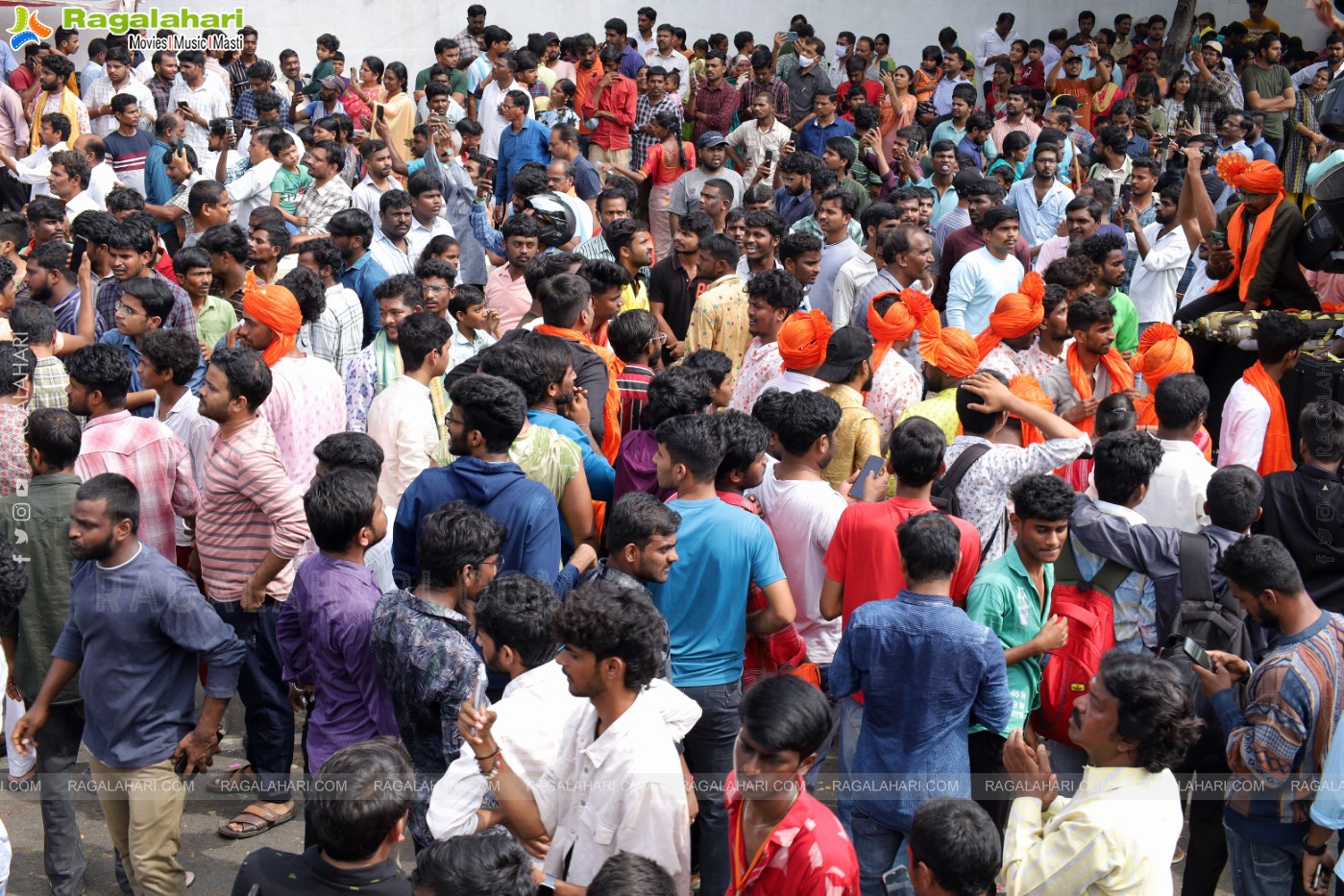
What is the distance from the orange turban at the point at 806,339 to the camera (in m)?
5.16

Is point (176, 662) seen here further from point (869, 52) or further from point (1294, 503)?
point (869, 52)

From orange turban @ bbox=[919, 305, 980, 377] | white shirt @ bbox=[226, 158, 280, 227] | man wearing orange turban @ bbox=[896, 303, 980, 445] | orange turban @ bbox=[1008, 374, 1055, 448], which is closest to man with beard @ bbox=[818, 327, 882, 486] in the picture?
man wearing orange turban @ bbox=[896, 303, 980, 445]

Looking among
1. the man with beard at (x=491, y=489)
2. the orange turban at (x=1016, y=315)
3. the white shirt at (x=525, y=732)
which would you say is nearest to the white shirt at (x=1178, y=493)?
the orange turban at (x=1016, y=315)

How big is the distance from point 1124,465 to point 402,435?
8.68ft

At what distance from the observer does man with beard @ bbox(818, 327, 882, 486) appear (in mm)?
4973

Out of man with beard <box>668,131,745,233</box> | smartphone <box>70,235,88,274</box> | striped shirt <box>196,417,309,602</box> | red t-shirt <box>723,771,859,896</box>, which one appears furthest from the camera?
man with beard <box>668,131,745,233</box>

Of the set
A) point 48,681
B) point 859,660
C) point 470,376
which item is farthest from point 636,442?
point 48,681

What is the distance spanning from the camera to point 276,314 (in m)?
5.27

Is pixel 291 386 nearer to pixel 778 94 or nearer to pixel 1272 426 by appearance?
pixel 1272 426

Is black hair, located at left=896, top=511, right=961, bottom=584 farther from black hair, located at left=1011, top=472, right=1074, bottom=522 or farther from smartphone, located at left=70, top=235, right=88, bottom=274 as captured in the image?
smartphone, located at left=70, top=235, right=88, bottom=274

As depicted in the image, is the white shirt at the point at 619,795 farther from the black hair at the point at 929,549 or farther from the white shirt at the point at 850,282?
the white shirt at the point at 850,282

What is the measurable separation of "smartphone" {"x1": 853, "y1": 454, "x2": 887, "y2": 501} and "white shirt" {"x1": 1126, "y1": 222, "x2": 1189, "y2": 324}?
3979mm

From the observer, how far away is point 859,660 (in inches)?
135

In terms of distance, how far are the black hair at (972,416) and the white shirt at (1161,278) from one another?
12.4 ft
